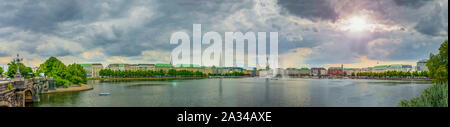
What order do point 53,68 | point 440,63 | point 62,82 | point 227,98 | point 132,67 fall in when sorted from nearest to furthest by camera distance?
point 440,63, point 227,98, point 62,82, point 53,68, point 132,67

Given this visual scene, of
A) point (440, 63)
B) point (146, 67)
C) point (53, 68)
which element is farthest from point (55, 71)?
point (146, 67)

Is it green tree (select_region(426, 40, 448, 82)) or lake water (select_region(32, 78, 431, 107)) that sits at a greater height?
green tree (select_region(426, 40, 448, 82))

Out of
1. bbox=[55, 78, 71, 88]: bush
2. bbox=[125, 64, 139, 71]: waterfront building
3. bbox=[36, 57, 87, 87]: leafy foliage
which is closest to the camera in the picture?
bbox=[55, 78, 71, 88]: bush

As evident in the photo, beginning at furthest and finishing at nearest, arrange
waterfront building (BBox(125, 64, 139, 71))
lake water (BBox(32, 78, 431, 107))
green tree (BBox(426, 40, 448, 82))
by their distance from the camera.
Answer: waterfront building (BBox(125, 64, 139, 71))
lake water (BBox(32, 78, 431, 107))
green tree (BBox(426, 40, 448, 82))

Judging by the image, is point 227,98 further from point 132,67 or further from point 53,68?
point 132,67

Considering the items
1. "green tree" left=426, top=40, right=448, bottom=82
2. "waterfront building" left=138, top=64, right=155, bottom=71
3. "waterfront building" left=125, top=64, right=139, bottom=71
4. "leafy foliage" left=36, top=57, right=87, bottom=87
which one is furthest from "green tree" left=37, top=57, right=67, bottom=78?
"waterfront building" left=125, top=64, right=139, bottom=71

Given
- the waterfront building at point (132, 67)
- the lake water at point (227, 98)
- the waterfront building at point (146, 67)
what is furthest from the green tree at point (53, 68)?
the waterfront building at point (132, 67)

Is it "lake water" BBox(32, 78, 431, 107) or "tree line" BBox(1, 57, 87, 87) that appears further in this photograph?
"tree line" BBox(1, 57, 87, 87)

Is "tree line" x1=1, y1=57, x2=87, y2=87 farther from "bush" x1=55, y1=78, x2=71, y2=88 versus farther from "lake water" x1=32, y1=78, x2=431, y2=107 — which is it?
"lake water" x1=32, y1=78, x2=431, y2=107

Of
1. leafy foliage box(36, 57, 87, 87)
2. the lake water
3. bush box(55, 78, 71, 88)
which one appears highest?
leafy foliage box(36, 57, 87, 87)

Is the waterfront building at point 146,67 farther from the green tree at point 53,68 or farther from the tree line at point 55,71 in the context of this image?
the green tree at point 53,68

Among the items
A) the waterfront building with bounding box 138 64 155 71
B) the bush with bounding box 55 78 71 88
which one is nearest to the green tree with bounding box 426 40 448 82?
the bush with bounding box 55 78 71 88
